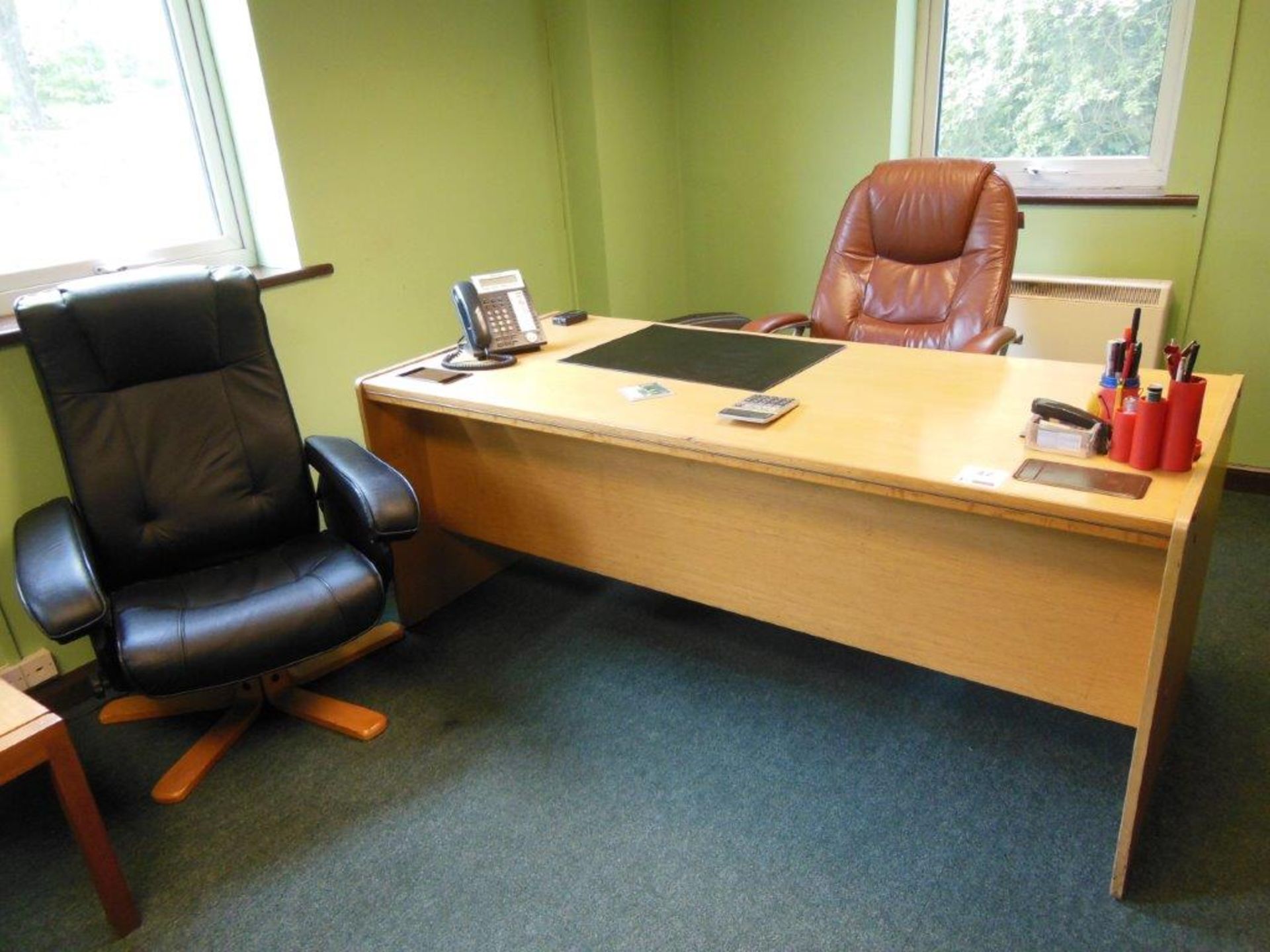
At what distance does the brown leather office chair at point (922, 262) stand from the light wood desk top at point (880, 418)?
454mm

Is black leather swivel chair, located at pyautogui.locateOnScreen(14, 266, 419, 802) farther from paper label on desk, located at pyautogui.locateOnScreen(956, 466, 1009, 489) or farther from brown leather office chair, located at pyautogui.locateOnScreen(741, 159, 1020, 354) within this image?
brown leather office chair, located at pyautogui.locateOnScreen(741, 159, 1020, 354)

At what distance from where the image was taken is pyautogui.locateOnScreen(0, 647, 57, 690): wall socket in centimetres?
204

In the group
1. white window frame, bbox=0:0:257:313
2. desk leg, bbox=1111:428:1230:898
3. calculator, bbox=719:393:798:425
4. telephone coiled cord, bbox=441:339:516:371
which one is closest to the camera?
desk leg, bbox=1111:428:1230:898

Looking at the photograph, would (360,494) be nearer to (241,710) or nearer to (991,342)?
(241,710)

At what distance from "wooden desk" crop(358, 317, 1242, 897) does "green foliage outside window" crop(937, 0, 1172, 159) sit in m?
1.43

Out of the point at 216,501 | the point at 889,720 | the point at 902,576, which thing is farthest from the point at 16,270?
the point at 889,720

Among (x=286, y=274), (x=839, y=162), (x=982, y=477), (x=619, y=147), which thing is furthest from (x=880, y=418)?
(x=619, y=147)

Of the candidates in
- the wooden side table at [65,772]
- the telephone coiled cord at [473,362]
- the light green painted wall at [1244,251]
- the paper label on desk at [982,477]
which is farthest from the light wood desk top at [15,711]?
the light green painted wall at [1244,251]

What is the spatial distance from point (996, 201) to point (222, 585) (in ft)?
7.10

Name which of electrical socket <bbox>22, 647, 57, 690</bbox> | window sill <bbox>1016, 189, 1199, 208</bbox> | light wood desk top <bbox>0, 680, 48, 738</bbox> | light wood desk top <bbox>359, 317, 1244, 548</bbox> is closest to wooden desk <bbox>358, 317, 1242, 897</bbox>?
light wood desk top <bbox>359, 317, 1244, 548</bbox>

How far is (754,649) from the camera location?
86.7 inches

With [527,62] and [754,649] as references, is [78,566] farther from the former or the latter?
[527,62]

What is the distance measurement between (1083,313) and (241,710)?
2663mm

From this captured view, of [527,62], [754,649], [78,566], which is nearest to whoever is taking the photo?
[78,566]
